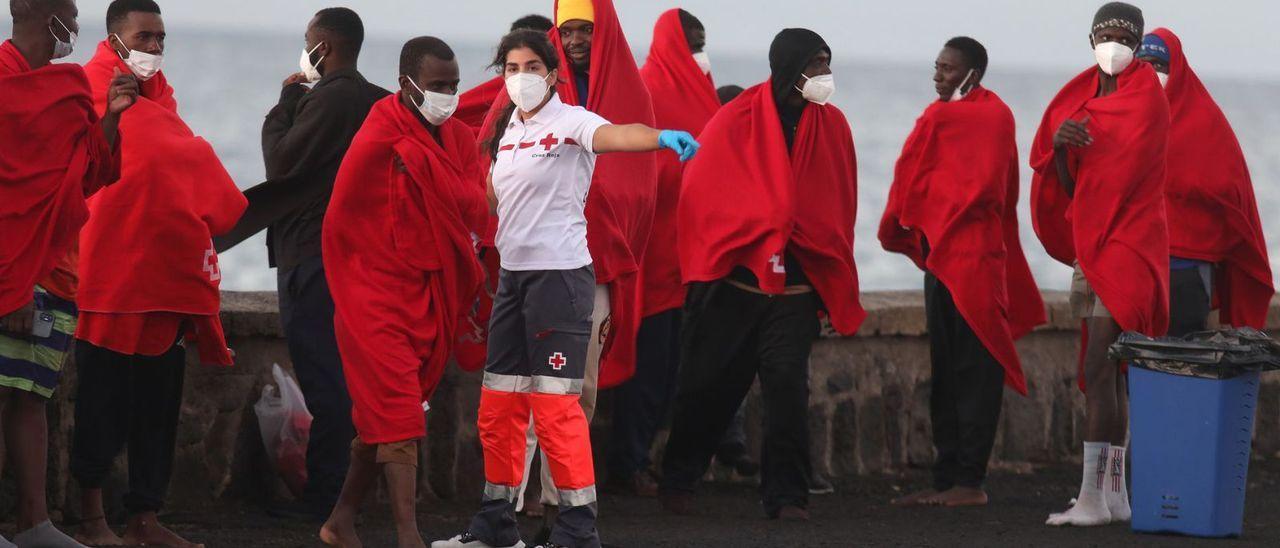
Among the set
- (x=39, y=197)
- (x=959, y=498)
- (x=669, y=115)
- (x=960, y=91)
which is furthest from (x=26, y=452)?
(x=960, y=91)

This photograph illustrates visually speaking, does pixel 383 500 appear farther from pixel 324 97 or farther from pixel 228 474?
pixel 324 97

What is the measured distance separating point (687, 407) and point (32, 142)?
2958mm

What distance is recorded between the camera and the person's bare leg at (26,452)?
21.2ft

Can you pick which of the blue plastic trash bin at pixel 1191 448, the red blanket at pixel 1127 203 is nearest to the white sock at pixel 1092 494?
the blue plastic trash bin at pixel 1191 448

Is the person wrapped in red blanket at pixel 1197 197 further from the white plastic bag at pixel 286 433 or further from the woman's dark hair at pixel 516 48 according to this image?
the white plastic bag at pixel 286 433

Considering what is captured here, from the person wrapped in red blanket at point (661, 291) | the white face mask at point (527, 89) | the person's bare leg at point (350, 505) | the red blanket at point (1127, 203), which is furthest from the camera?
the person wrapped in red blanket at point (661, 291)

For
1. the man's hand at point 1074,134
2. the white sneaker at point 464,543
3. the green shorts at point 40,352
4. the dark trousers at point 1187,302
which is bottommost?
the white sneaker at point 464,543

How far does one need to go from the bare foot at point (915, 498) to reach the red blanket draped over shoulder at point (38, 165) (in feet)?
12.7

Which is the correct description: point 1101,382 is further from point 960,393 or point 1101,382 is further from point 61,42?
point 61,42

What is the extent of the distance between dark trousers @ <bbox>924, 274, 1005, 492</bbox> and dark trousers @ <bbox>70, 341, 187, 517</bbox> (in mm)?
3360

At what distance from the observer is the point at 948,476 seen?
8.91 meters

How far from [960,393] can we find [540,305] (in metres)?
2.82

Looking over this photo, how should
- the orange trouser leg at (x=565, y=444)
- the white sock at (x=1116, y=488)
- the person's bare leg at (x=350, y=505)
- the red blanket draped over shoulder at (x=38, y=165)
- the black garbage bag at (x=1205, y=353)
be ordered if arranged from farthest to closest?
the white sock at (x=1116, y=488)
the black garbage bag at (x=1205, y=353)
the person's bare leg at (x=350, y=505)
the orange trouser leg at (x=565, y=444)
the red blanket draped over shoulder at (x=38, y=165)

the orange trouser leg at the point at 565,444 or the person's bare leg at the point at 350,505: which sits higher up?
the orange trouser leg at the point at 565,444
